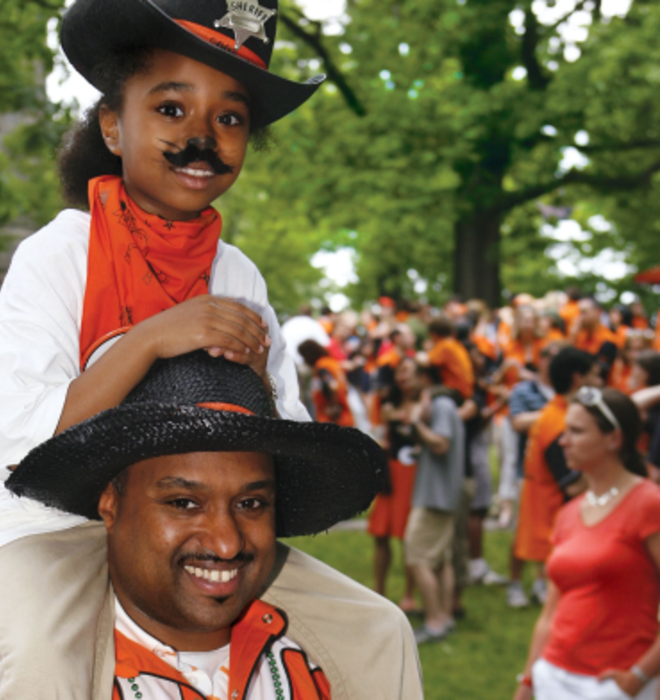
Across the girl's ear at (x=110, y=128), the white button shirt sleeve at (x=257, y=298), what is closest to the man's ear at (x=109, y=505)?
the white button shirt sleeve at (x=257, y=298)

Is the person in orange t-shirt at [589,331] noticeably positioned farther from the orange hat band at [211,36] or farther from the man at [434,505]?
the orange hat band at [211,36]

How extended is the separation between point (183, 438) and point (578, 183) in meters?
17.4

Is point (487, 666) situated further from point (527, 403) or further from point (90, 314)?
point (90, 314)

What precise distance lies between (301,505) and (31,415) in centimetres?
69

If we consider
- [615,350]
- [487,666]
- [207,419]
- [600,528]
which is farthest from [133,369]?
[615,350]

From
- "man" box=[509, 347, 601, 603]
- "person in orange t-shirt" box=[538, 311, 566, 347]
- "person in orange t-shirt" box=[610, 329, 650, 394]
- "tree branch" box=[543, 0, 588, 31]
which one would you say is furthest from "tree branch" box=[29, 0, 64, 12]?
"tree branch" box=[543, 0, 588, 31]

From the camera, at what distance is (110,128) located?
7.65ft

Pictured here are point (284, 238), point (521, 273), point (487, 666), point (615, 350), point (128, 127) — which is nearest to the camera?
point (128, 127)

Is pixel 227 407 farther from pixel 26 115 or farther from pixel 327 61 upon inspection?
pixel 327 61

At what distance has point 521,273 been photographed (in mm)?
32094

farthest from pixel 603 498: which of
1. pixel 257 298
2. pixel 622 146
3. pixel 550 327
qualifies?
pixel 622 146

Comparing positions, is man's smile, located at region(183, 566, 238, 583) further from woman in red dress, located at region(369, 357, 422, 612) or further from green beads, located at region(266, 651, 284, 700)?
woman in red dress, located at region(369, 357, 422, 612)

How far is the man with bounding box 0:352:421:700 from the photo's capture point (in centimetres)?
178

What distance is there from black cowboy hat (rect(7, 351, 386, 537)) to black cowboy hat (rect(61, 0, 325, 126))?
0.70 metres
